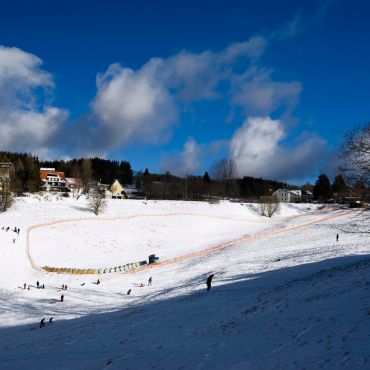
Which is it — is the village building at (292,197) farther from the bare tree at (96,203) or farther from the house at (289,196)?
the bare tree at (96,203)

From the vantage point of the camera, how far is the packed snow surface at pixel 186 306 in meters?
13.2

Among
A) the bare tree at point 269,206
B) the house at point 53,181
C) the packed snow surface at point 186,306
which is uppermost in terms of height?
the house at point 53,181

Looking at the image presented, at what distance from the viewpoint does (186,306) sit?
24000 millimetres

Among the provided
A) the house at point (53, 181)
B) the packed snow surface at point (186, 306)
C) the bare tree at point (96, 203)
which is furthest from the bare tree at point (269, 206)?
the house at point (53, 181)

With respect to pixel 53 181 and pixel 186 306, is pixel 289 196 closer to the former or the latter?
pixel 53 181

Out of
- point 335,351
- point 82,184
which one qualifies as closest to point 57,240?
point 335,351

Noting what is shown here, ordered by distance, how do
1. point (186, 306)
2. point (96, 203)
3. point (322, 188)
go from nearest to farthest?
point (186, 306), point (96, 203), point (322, 188)

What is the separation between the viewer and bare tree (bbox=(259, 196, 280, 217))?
10419 cm

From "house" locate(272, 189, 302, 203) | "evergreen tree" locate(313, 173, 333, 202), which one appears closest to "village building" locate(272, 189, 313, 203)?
"house" locate(272, 189, 302, 203)

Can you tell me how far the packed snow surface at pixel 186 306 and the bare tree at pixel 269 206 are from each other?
1515 inches

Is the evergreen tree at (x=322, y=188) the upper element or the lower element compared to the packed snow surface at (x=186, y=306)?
upper

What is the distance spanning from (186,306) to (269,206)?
82891 millimetres

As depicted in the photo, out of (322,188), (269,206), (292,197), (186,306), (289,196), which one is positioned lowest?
(186,306)

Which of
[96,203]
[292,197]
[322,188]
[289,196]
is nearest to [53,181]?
[96,203]
